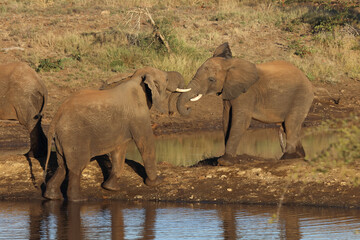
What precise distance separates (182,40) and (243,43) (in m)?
2.25

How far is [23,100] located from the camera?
13.1m

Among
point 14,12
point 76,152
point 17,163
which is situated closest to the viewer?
point 76,152

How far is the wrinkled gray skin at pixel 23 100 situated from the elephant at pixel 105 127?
193cm

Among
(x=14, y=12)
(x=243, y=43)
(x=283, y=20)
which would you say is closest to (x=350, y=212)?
(x=243, y=43)

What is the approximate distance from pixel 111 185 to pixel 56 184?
0.79 meters

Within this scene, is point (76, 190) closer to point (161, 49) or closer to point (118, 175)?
point (118, 175)

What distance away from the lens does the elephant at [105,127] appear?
1066 centimetres

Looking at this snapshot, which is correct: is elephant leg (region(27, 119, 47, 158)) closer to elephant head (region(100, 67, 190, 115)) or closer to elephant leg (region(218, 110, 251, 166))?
elephant head (region(100, 67, 190, 115))

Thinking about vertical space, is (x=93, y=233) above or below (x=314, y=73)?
below

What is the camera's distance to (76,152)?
10.7 metres

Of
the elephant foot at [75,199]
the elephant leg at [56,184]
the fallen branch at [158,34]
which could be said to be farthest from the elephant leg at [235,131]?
the fallen branch at [158,34]

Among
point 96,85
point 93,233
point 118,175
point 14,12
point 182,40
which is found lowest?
point 93,233

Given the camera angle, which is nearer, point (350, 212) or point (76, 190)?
point (350, 212)

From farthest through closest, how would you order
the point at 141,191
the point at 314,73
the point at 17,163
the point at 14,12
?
the point at 14,12, the point at 314,73, the point at 17,163, the point at 141,191
